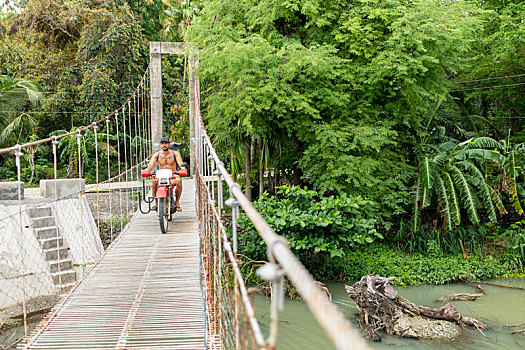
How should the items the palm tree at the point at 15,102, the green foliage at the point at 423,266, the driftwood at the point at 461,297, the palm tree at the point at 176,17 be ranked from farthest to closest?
1. the palm tree at the point at 176,17
2. the palm tree at the point at 15,102
3. the green foliage at the point at 423,266
4. the driftwood at the point at 461,297

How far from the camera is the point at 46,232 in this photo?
208 inches

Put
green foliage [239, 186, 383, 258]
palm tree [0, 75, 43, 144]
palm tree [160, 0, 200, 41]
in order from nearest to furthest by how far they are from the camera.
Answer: green foliage [239, 186, 383, 258], palm tree [0, 75, 43, 144], palm tree [160, 0, 200, 41]

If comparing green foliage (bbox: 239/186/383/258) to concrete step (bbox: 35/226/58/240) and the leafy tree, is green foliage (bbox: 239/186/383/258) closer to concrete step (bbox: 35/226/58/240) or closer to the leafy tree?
the leafy tree

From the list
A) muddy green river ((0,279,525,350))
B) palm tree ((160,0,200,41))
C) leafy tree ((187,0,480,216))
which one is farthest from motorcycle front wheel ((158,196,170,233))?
palm tree ((160,0,200,41))

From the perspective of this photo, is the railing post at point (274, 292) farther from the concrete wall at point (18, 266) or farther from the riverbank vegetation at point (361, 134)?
the riverbank vegetation at point (361, 134)

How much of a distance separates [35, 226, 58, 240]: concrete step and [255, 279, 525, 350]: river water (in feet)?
8.68

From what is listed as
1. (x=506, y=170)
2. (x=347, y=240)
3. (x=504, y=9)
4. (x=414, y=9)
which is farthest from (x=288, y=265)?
(x=504, y=9)

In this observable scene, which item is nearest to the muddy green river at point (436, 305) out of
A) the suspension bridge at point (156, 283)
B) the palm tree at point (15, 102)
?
the suspension bridge at point (156, 283)

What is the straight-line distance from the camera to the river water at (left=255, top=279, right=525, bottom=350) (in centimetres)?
477

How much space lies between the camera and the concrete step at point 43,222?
5.25 m

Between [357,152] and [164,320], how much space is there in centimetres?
484

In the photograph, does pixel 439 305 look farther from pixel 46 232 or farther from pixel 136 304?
pixel 46 232

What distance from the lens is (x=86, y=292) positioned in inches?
106

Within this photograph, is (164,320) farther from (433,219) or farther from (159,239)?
(433,219)
